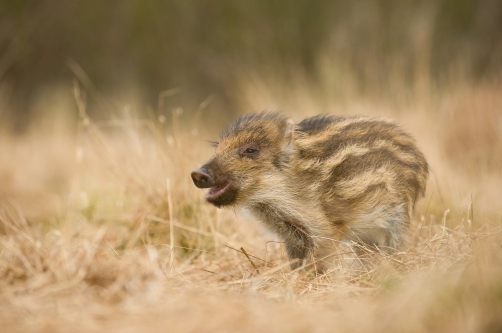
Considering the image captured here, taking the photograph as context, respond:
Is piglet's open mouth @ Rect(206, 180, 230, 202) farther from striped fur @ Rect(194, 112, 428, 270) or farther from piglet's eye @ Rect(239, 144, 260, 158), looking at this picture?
piglet's eye @ Rect(239, 144, 260, 158)

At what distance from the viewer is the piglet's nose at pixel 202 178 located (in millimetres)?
3184

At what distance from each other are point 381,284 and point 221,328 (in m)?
0.87

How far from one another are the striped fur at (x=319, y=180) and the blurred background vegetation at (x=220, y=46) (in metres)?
3.72

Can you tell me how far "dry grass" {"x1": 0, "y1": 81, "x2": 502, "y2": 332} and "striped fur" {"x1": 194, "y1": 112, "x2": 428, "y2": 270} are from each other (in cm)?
20

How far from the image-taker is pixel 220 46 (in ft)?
45.5

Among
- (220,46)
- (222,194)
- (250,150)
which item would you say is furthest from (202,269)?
(220,46)

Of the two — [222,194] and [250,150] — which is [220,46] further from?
[222,194]

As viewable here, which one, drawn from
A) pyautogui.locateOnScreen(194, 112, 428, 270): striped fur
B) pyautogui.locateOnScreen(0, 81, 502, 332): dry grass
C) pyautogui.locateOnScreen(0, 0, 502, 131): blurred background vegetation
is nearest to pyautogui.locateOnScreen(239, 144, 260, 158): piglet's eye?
pyautogui.locateOnScreen(194, 112, 428, 270): striped fur

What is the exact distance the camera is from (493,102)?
6.73m

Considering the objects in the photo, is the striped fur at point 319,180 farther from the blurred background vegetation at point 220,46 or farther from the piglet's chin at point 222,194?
the blurred background vegetation at point 220,46

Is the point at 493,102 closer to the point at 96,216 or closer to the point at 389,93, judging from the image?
the point at 389,93

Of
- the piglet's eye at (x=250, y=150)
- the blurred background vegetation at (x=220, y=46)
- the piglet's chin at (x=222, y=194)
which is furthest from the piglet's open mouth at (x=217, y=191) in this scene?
the blurred background vegetation at (x=220, y=46)

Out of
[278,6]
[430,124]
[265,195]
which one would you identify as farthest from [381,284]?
[278,6]

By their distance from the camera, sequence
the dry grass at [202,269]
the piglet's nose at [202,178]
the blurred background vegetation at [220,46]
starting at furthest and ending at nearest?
the blurred background vegetation at [220,46], the piglet's nose at [202,178], the dry grass at [202,269]
